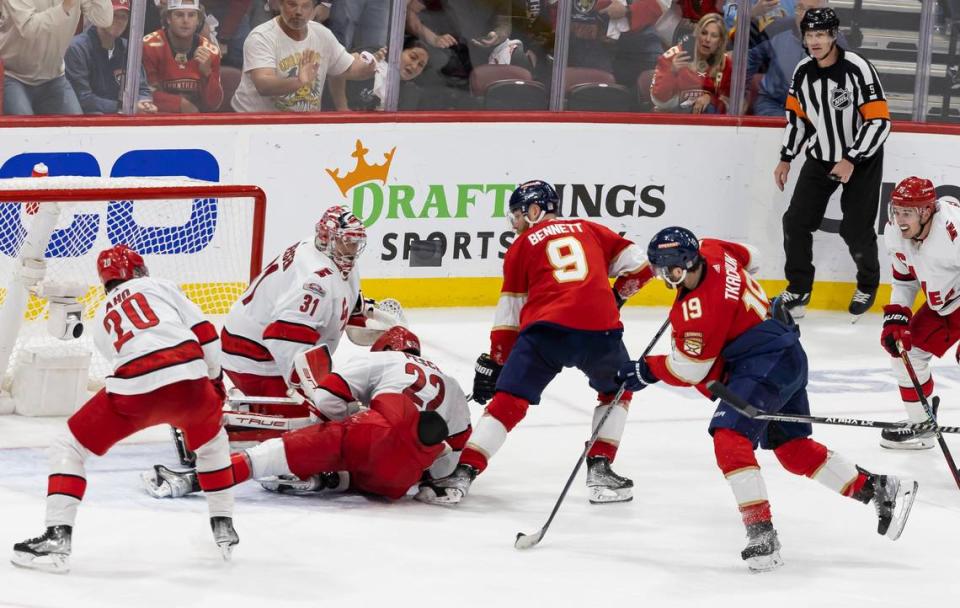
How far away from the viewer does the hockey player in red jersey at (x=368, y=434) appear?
5.15 metres

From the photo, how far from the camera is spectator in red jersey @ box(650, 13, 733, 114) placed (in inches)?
349

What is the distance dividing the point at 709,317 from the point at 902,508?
913 mm

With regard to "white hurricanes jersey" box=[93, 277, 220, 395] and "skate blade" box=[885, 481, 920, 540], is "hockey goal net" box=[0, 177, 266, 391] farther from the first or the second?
"skate blade" box=[885, 481, 920, 540]

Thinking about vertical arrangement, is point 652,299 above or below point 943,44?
below

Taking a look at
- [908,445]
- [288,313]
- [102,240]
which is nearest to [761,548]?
[288,313]

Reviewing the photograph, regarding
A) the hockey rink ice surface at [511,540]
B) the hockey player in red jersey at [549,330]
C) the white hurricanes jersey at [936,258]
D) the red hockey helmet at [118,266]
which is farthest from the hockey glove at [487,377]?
the white hurricanes jersey at [936,258]

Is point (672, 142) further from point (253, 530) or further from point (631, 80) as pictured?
point (253, 530)

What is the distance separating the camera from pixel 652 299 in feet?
29.8

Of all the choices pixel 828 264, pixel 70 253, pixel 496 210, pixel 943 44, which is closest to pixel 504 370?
pixel 70 253

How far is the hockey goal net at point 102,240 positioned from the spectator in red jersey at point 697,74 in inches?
111

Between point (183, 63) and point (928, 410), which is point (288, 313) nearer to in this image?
point (928, 410)

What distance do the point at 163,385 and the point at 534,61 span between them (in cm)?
453

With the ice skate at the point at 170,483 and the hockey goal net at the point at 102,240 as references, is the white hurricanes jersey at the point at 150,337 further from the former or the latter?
the hockey goal net at the point at 102,240

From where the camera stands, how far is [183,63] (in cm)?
779
